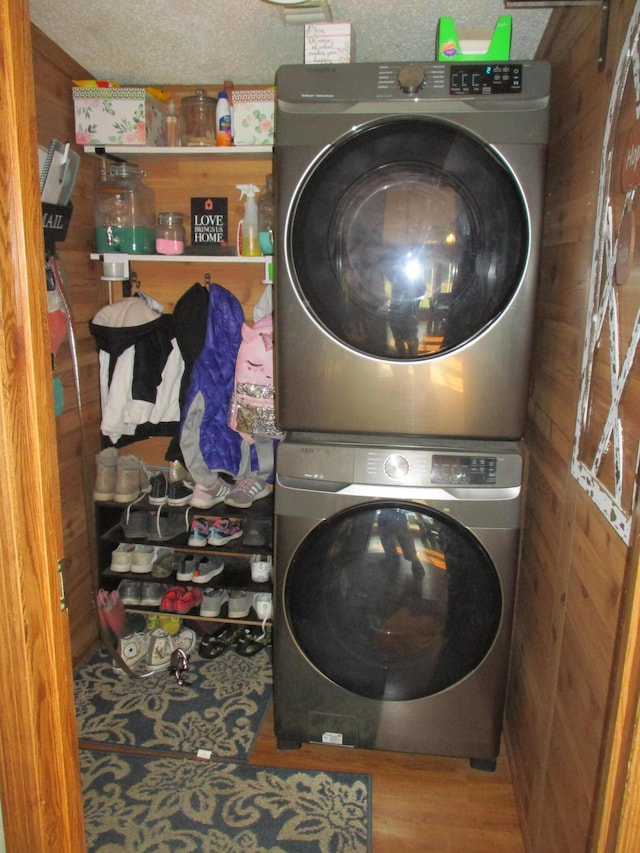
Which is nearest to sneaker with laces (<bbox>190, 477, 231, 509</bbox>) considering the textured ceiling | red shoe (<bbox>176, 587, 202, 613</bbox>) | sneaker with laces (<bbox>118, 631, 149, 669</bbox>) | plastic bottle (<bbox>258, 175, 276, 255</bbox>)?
red shoe (<bbox>176, 587, 202, 613</bbox>)

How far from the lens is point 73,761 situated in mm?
936

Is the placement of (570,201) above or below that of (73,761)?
above

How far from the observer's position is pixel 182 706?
2.02 meters

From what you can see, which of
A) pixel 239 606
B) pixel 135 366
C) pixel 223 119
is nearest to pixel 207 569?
pixel 239 606

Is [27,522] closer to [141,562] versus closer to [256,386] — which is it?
[256,386]

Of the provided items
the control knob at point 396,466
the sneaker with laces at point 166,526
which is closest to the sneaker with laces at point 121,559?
the sneaker with laces at point 166,526

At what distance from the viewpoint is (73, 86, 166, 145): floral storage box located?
2.00 metres

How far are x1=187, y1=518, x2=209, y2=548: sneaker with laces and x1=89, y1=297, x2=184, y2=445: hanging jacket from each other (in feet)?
1.33

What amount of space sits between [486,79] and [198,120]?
1.14 m

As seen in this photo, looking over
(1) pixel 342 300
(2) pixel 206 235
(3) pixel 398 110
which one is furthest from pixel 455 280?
(2) pixel 206 235

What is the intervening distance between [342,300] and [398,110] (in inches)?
17.7

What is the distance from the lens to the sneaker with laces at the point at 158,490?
2232 mm

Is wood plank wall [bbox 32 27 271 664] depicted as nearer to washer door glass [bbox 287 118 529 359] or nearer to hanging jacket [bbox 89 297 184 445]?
hanging jacket [bbox 89 297 184 445]

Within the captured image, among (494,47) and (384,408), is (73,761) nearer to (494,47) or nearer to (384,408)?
(384,408)
